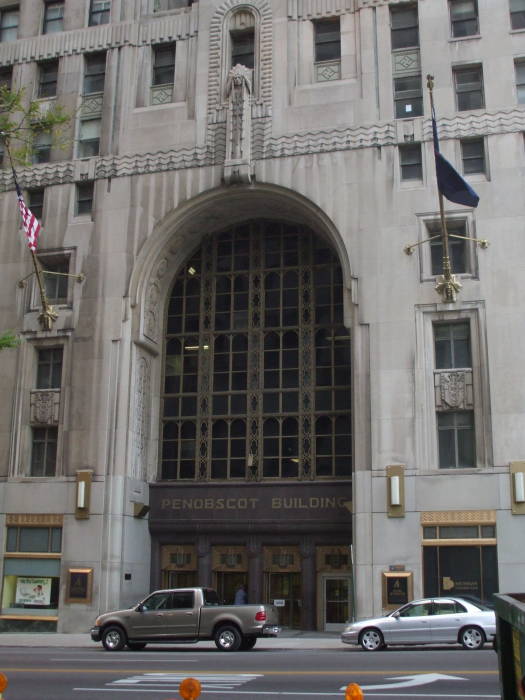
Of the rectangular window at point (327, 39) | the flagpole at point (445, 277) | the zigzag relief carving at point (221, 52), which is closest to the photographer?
the flagpole at point (445, 277)

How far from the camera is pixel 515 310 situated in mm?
27094

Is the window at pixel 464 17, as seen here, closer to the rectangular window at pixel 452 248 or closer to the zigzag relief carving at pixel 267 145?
the zigzag relief carving at pixel 267 145

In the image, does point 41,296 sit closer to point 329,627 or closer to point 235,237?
point 235,237

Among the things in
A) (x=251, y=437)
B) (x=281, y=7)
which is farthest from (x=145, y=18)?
(x=251, y=437)

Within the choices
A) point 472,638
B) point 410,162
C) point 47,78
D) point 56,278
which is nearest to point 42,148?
point 47,78

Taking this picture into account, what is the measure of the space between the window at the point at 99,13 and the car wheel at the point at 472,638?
27.6 meters

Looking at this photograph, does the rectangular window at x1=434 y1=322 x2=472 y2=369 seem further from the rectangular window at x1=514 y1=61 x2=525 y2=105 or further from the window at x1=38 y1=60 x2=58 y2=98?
the window at x1=38 y1=60 x2=58 y2=98

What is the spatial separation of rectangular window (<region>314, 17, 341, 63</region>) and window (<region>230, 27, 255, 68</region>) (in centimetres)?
252

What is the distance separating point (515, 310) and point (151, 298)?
1310 cm

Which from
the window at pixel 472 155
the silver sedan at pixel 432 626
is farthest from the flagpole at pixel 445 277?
the silver sedan at pixel 432 626

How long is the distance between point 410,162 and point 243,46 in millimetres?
8683

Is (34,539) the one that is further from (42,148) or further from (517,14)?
(517,14)

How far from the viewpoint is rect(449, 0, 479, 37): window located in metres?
30.5

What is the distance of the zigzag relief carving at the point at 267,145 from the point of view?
29.0 m
